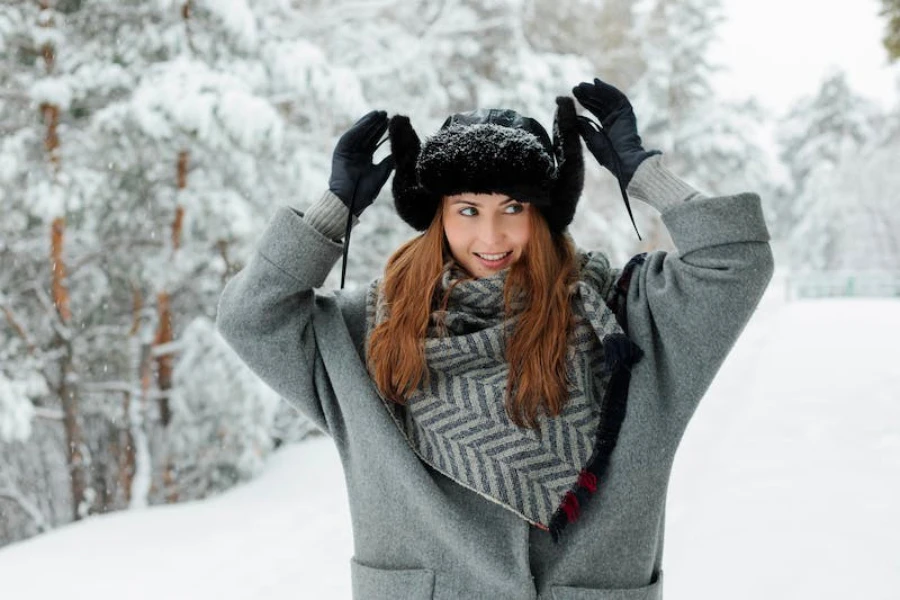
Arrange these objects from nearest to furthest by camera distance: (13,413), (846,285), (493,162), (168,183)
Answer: (493,162), (13,413), (168,183), (846,285)

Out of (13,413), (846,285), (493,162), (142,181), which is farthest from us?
(846,285)

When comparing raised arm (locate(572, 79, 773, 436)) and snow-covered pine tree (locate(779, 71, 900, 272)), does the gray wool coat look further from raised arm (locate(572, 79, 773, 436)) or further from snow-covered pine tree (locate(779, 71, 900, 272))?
snow-covered pine tree (locate(779, 71, 900, 272))

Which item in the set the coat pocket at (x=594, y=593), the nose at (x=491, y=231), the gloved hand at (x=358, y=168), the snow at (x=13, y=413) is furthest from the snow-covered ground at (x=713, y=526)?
the gloved hand at (x=358, y=168)

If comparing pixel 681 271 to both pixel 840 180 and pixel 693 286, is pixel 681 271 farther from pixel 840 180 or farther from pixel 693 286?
pixel 840 180

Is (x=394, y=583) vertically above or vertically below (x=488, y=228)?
below

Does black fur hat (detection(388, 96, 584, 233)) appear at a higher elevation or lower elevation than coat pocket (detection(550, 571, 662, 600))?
higher

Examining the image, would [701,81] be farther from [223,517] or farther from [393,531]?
[393,531]

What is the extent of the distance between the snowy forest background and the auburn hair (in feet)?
11.3

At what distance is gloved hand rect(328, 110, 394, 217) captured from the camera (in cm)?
154

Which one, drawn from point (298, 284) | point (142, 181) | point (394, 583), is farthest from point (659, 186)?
point (142, 181)

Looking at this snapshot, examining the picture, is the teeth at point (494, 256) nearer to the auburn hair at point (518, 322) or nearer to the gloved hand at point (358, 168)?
the auburn hair at point (518, 322)

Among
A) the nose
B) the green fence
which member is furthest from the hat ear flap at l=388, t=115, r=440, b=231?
the green fence

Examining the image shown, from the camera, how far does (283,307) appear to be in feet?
4.94

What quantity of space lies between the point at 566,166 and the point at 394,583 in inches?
35.6
